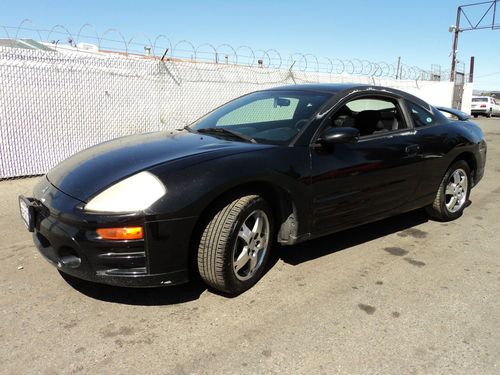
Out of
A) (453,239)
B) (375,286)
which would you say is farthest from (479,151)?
(375,286)

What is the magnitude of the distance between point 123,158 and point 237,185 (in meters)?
0.85

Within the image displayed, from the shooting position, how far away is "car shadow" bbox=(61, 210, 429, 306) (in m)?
3.10

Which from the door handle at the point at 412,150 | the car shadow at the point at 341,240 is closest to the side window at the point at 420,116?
the door handle at the point at 412,150

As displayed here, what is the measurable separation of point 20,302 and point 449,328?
2822 millimetres

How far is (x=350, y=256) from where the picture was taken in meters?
3.96

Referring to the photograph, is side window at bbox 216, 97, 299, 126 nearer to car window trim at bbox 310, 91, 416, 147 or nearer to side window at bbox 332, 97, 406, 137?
car window trim at bbox 310, 91, 416, 147

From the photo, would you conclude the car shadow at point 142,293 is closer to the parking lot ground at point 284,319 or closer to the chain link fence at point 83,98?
the parking lot ground at point 284,319

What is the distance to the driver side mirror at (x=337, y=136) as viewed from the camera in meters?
3.41

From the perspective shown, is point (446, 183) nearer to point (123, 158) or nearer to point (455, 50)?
point (123, 158)

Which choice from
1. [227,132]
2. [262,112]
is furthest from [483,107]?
[227,132]

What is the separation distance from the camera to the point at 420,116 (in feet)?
15.0

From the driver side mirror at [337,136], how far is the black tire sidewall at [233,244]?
0.72 metres

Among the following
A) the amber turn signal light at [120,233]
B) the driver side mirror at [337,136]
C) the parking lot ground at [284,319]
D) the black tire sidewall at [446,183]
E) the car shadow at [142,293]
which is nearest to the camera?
the parking lot ground at [284,319]

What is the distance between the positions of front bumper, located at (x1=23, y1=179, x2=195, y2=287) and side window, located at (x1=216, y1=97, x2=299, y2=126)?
1.57 metres
